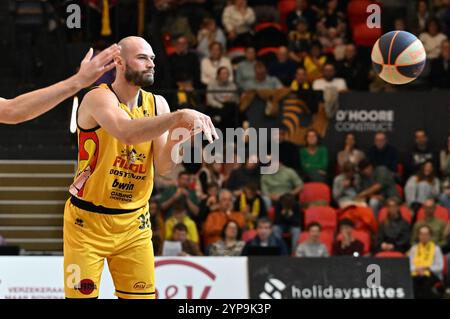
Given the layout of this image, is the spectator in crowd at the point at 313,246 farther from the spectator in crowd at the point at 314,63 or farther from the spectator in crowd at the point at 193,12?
the spectator in crowd at the point at 193,12

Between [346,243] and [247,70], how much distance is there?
4.02 metres

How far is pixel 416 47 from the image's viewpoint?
372 inches

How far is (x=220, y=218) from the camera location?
15.1 m

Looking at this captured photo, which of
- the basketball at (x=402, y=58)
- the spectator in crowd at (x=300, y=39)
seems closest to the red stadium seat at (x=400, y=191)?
the spectator in crowd at (x=300, y=39)

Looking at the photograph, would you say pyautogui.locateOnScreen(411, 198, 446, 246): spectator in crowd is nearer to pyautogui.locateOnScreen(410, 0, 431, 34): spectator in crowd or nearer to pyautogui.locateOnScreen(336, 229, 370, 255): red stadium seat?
pyautogui.locateOnScreen(336, 229, 370, 255): red stadium seat

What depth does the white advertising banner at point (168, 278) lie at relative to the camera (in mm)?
12727

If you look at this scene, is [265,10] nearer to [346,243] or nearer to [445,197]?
[445,197]

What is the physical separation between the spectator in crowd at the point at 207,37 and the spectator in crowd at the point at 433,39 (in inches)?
143

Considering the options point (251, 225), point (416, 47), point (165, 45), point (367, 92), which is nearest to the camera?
point (416, 47)

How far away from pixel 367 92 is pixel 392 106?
490mm

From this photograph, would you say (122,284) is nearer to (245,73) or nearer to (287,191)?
(287,191)

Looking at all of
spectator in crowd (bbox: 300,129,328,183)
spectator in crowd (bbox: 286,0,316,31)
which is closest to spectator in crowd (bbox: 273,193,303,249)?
spectator in crowd (bbox: 300,129,328,183)

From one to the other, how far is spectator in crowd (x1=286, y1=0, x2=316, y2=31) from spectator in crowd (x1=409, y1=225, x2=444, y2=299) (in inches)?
209
